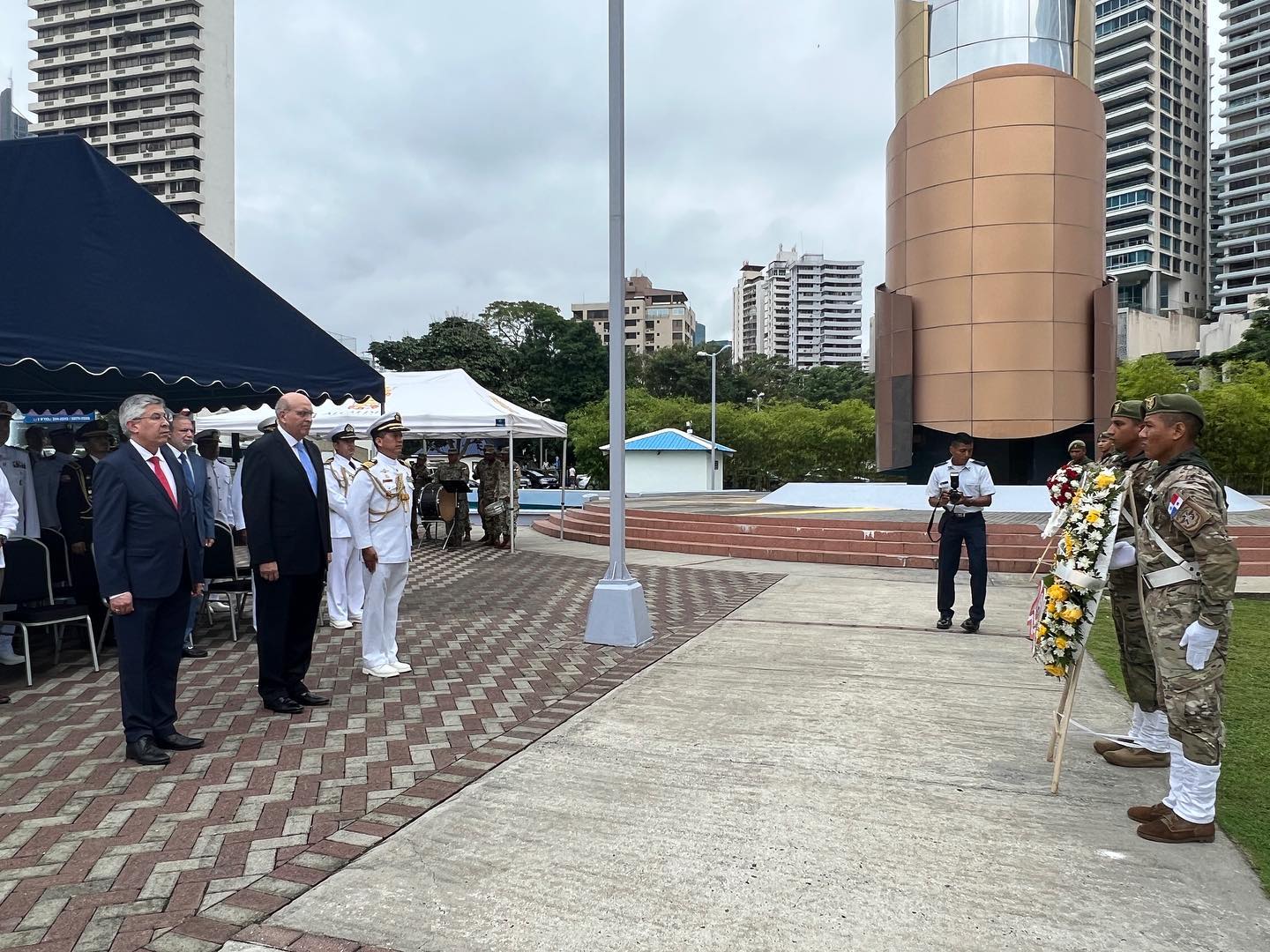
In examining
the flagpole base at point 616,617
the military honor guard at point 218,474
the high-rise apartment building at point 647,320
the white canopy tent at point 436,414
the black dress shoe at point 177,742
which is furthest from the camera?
the high-rise apartment building at point 647,320

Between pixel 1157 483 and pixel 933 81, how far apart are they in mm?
21605

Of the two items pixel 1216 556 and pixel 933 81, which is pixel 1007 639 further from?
pixel 933 81

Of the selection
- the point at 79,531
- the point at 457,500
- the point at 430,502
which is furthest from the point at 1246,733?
the point at 430,502

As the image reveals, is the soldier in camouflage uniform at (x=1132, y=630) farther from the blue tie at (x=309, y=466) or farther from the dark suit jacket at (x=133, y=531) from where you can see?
the dark suit jacket at (x=133, y=531)

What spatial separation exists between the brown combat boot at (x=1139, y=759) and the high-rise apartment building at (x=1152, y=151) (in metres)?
100

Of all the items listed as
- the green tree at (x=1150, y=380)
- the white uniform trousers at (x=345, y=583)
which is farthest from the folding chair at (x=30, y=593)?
the green tree at (x=1150, y=380)

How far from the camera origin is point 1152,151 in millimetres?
91938

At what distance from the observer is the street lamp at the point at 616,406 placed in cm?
746

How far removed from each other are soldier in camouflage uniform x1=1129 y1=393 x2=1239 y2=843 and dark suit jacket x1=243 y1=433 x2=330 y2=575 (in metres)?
4.60

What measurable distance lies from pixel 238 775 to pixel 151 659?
0.85m

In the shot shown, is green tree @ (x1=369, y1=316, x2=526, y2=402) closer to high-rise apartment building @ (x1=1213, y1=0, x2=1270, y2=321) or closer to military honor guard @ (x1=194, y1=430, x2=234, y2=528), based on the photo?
military honor guard @ (x1=194, y1=430, x2=234, y2=528)

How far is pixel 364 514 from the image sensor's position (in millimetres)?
6281

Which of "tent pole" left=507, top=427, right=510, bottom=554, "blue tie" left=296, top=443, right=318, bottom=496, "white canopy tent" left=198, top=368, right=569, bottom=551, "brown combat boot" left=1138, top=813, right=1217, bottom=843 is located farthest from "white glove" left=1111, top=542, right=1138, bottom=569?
"tent pole" left=507, top=427, right=510, bottom=554

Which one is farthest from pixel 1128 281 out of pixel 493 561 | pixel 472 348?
pixel 493 561
